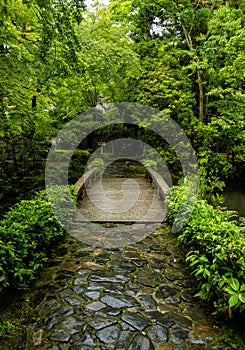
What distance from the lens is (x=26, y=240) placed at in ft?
12.6

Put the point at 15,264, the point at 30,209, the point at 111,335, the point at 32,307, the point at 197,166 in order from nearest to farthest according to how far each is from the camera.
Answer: the point at 111,335 < the point at 32,307 < the point at 15,264 < the point at 30,209 < the point at 197,166

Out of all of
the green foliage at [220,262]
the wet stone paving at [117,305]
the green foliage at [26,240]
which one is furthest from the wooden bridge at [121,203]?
the green foliage at [220,262]

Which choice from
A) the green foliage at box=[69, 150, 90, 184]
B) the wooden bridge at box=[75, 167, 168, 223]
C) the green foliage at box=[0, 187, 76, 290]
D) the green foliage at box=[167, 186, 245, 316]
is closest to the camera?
the green foliage at box=[167, 186, 245, 316]

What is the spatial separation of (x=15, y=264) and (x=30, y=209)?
1506mm

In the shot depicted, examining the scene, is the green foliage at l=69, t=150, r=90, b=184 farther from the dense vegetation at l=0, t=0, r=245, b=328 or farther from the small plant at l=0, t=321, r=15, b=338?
the small plant at l=0, t=321, r=15, b=338

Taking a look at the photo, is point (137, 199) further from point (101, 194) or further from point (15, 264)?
point (15, 264)

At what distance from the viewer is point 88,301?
3.46 meters

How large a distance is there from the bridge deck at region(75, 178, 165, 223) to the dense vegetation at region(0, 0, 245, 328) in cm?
140

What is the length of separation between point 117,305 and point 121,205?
189 inches

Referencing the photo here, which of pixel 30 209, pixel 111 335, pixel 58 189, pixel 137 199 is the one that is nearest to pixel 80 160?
pixel 137 199

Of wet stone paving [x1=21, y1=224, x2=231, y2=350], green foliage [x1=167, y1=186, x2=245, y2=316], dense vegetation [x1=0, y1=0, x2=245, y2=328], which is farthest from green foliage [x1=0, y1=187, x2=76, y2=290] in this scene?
green foliage [x1=167, y1=186, x2=245, y2=316]

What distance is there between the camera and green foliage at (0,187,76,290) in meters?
3.42

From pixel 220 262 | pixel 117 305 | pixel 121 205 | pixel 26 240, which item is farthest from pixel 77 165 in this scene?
pixel 220 262

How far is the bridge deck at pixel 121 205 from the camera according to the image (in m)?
6.86
